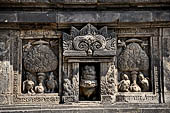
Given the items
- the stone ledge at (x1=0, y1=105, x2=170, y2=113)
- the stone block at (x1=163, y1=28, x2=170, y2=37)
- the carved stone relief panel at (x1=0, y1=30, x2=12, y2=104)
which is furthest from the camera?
the stone block at (x1=163, y1=28, x2=170, y2=37)

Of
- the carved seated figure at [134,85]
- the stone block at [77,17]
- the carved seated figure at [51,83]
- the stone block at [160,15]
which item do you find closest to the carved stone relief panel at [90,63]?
the stone block at [77,17]

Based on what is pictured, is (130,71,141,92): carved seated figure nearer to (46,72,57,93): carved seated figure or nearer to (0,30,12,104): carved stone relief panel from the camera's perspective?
(46,72,57,93): carved seated figure

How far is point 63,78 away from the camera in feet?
25.2

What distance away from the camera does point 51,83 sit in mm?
7672

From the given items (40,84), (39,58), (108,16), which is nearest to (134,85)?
(108,16)

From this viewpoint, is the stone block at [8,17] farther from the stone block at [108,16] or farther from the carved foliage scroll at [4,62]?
the stone block at [108,16]

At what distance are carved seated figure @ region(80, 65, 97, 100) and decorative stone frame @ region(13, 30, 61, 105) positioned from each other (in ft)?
1.97

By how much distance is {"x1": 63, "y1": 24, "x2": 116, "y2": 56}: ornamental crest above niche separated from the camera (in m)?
7.60

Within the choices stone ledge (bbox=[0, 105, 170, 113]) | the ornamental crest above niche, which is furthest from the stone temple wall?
stone ledge (bbox=[0, 105, 170, 113])

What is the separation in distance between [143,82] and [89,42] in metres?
1.58

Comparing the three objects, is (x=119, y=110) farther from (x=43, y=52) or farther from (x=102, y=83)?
(x=43, y=52)

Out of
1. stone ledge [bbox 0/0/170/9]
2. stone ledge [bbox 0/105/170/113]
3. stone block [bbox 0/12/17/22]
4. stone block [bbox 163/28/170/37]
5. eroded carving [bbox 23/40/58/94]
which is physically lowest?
stone ledge [bbox 0/105/170/113]

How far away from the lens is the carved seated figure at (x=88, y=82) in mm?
7555

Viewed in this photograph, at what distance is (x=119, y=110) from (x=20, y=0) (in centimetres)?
342
